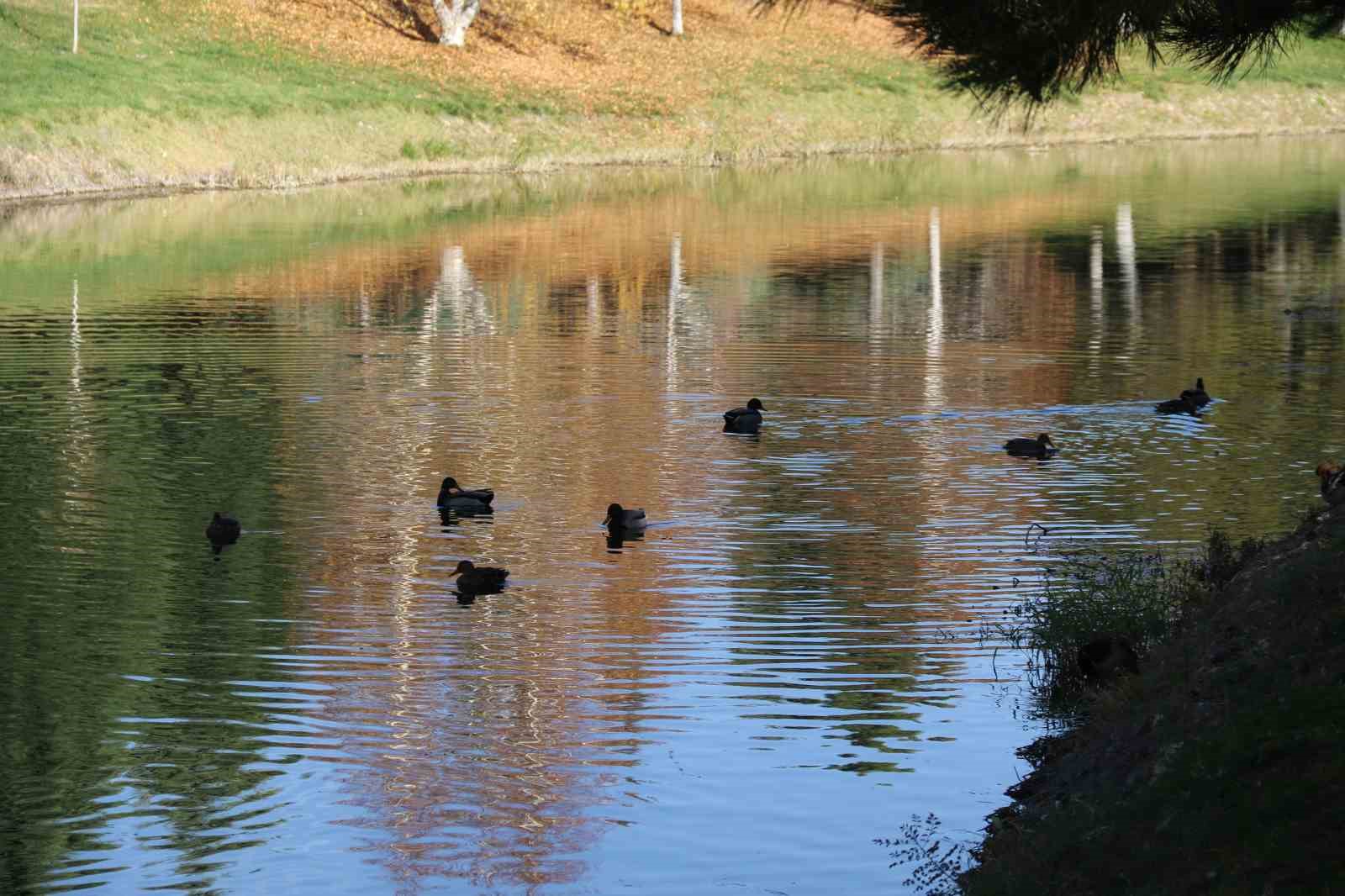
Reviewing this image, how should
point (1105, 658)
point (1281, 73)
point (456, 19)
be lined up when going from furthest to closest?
point (1281, 73)
point (456, 19)
point (1105, 658)

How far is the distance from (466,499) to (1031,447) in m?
7.28

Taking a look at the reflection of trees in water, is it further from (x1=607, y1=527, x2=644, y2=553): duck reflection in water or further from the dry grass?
the dry grass

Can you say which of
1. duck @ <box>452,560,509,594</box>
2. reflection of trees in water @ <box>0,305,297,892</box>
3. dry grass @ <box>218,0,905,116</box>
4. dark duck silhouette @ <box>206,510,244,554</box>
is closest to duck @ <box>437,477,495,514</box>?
reflection of trees in water @ <box>0,305,297,892</box>

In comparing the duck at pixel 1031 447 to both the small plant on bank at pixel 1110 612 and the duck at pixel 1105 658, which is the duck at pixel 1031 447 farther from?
the duck at pixel 1105 658

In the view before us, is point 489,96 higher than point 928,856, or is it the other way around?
point 489,96

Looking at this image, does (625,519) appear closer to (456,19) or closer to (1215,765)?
(1215,765)

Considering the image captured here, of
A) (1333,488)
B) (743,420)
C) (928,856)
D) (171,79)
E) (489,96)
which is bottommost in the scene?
(928,856)

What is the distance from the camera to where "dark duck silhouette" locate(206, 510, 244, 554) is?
21469 millimetres

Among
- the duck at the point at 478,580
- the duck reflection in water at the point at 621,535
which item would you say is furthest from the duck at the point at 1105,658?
the duck reflection in water at the point at 621,535

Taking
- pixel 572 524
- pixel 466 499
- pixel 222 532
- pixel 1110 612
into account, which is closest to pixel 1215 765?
pixel 1110 612

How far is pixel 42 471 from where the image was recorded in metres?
25.6

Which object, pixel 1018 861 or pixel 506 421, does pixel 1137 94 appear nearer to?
pixel 506 421

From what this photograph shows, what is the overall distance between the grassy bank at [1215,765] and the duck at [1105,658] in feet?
1.92

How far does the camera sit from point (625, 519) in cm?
2150
